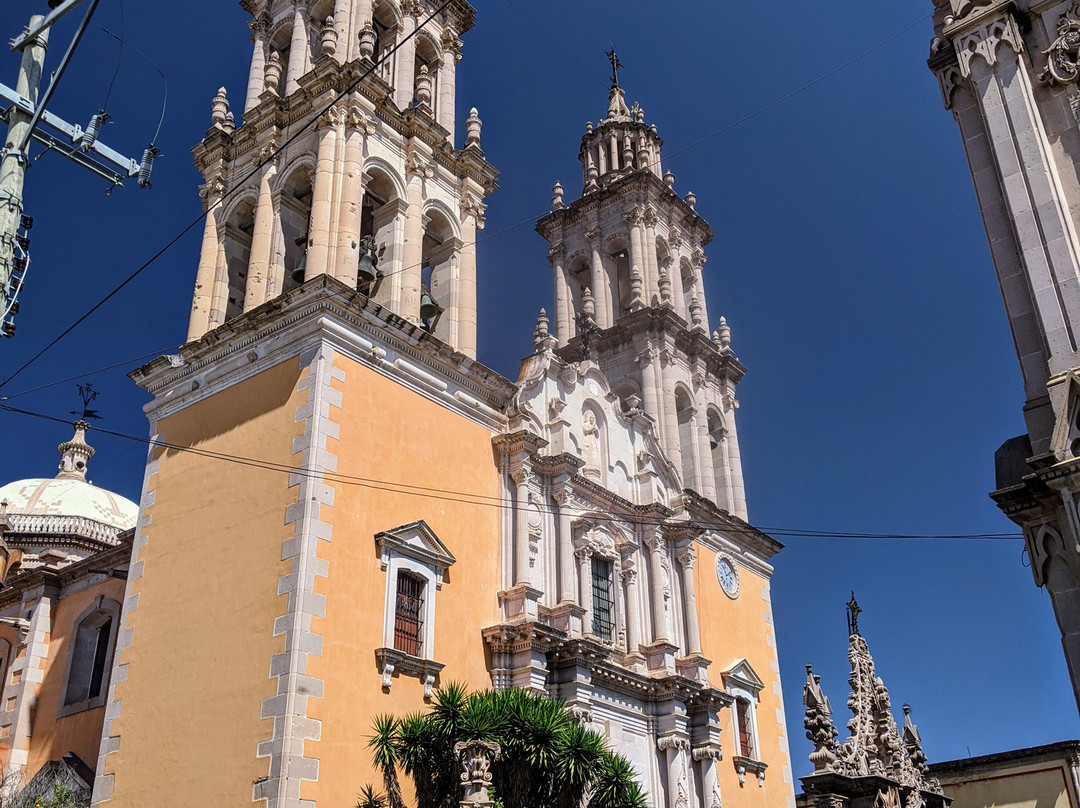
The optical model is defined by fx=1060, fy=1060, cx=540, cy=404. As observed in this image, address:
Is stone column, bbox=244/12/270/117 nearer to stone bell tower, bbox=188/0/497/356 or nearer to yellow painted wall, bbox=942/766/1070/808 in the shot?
stone bell tower, bbox=188/0/497/356

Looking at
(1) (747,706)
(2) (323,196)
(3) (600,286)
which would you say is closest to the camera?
(2) (323,196)

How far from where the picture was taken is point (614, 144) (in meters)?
38.3

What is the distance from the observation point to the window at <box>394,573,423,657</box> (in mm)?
18172

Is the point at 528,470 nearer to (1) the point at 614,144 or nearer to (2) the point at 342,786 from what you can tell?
(2) the point at 342,786

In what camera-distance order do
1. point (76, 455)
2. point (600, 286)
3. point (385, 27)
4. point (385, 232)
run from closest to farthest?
point (385, 232), point (385, 27), point (600, 286), point (76, 455)

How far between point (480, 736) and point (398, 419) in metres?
8.08

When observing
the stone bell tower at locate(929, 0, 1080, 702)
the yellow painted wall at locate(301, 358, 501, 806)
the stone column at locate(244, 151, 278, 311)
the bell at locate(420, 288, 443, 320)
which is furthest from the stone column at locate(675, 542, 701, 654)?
the stone bell tower at locate(929, 0, 1080, 702)

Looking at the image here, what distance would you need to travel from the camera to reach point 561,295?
35.9 metres

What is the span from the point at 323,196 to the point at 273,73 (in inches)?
226

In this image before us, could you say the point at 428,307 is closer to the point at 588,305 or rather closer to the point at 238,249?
the point at 238,249

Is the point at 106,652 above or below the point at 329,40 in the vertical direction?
below

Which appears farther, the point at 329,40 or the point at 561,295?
the point at 561,295

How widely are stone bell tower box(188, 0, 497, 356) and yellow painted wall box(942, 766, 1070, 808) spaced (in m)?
18.7

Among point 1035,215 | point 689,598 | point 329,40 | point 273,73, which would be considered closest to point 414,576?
point 689,598
